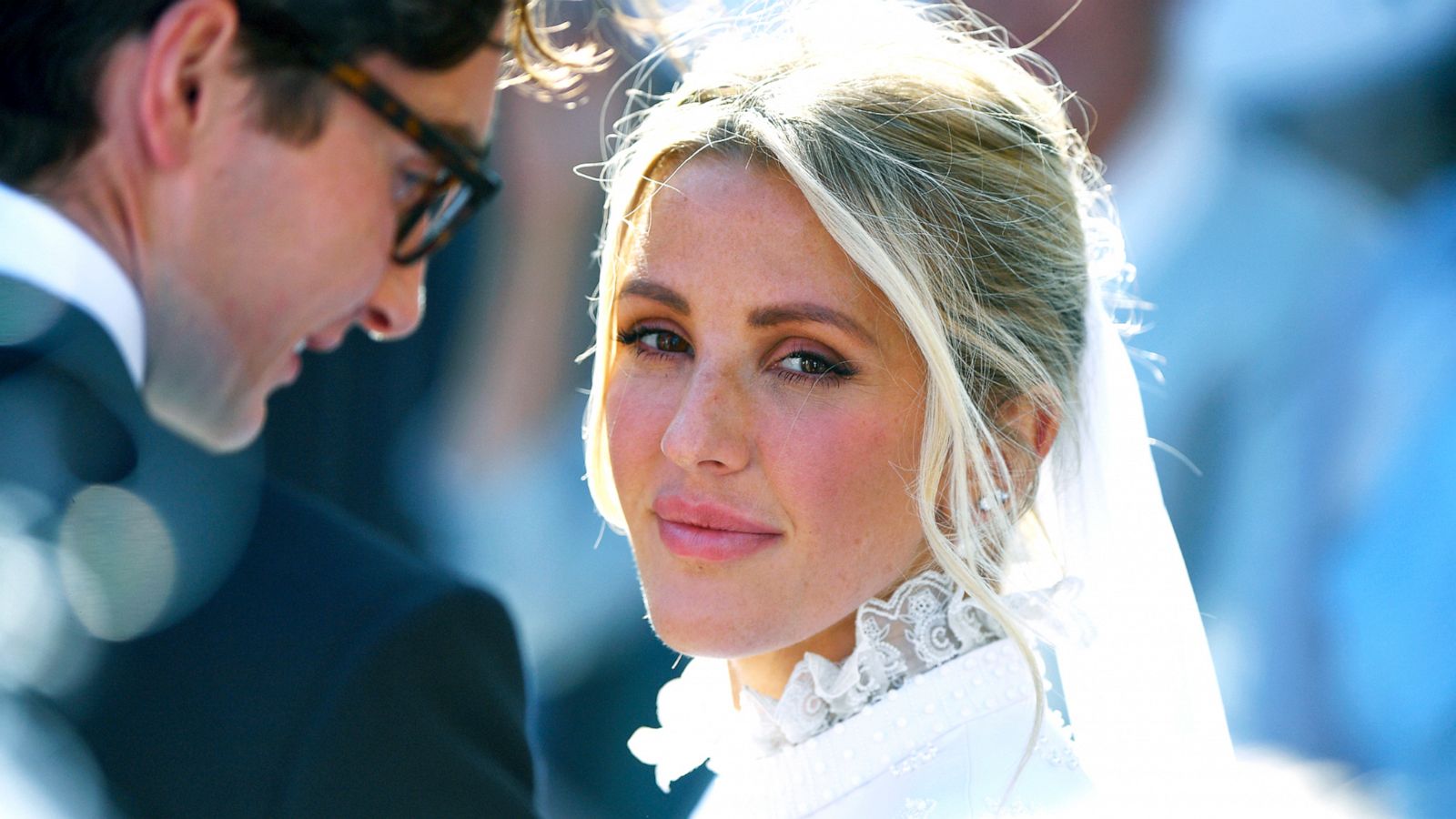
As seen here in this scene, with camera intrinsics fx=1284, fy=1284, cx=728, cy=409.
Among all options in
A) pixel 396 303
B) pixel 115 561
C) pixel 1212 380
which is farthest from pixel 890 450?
pixel 1212 380

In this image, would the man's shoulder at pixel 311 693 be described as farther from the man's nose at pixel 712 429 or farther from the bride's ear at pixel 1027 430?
the bride's ear at pixel 1027 430

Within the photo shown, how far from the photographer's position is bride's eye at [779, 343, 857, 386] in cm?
181

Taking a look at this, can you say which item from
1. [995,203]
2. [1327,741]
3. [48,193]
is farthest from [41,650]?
[1327,741]

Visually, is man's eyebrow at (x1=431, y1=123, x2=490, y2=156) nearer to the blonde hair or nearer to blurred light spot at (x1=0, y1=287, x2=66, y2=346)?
blurred light spot at (x1=0, y1=287, x2=66, y2=346)

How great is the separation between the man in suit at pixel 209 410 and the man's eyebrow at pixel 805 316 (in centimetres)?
62

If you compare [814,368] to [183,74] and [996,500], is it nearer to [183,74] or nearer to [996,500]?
[996,500]

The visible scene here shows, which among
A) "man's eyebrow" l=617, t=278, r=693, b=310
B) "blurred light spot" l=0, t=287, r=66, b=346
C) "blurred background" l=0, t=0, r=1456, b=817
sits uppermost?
"blurred light spot" l=0, t=287, r=66, b=346

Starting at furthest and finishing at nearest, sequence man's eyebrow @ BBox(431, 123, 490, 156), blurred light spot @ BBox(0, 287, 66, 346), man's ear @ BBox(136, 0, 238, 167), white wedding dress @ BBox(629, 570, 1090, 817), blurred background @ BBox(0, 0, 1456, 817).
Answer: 1. blurred background @ BBox(0, 0, 1456, 817)
2. white wedding dress @ BBox(629, 570, 1090, 817)
3. man's eyebrow @ BBox(431, 123, 490, 156)
4. man's ear @ BBox(136, 0, 238, 167)
5. blurred light spot @ BBox(0, 287, 66, 346)

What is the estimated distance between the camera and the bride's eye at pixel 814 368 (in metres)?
1.81

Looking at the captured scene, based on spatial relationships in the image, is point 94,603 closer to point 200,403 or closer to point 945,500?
point 200,403

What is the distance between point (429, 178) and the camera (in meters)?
1.32

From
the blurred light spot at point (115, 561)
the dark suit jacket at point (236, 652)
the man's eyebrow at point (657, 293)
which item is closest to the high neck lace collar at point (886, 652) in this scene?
the man's eyebrow at point (657, 293)

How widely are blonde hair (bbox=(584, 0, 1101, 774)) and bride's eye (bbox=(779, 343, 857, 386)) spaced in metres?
0.11

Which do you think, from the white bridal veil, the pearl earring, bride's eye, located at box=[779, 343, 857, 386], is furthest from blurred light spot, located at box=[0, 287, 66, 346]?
the white bridal veil
